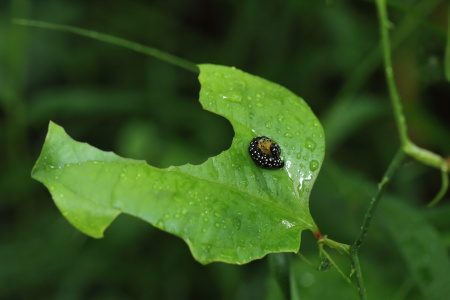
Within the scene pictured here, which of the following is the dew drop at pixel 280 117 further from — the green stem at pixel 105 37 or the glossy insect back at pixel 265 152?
the green stem at pixel 105 37

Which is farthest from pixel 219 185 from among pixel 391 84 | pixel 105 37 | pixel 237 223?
pixel 105 37

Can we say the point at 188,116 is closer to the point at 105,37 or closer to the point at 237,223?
the point at 105,37

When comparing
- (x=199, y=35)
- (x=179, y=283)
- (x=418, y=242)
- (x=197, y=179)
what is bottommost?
(x=179, y=283)

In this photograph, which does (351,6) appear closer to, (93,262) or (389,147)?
(389,147)

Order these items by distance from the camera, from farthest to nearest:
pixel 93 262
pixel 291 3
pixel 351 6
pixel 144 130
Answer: pixel 351 6 → pixel 291 3 → pixel 144 130 → pixel 93 262

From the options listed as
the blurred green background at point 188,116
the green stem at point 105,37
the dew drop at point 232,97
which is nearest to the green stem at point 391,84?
the dew drop at point 232,97

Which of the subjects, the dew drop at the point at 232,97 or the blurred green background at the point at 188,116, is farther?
the blurred green background at the point at 188,116

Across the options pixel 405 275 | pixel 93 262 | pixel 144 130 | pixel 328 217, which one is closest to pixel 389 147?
pixel 328 217
